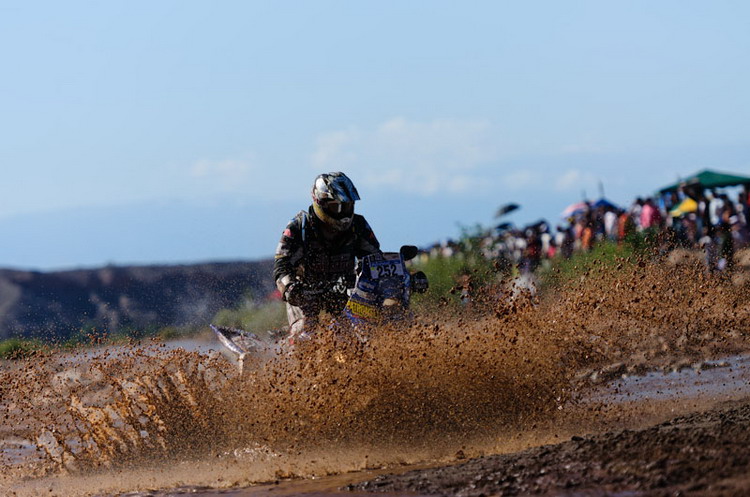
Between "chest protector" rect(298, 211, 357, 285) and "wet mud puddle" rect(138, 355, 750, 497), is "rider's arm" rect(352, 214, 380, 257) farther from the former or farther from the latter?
"wet mud puddle" rect(138, 355, 750, 497)

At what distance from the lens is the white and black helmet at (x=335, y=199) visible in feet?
32.2

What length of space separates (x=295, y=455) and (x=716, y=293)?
22.2 feet

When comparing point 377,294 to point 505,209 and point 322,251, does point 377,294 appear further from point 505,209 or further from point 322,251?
point 505,209

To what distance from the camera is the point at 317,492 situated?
8.18 meters

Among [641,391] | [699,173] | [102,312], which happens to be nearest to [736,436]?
[641,391]

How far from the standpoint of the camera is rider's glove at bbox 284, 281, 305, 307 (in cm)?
953

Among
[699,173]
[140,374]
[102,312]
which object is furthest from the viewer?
[102,312]

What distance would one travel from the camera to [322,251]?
33.5 ft

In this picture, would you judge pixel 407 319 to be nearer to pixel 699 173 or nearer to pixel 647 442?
pixel 647 442

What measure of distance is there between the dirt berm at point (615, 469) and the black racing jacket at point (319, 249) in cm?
243

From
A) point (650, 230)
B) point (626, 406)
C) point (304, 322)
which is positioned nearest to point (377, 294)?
point (304, 322)

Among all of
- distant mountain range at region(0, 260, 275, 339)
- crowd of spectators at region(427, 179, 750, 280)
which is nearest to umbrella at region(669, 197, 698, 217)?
crowd of spectators at region(427, 179, 750, 280)

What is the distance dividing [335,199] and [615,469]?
3.70 metres

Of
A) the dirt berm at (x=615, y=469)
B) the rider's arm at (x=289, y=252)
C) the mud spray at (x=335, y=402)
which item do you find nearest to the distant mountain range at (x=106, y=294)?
the mud spray at (x=335, y=402)
